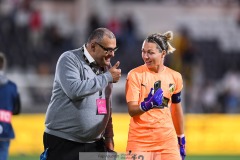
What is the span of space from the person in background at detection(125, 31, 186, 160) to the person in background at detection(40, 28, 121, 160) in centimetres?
29

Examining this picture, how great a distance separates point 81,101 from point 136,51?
14.3m

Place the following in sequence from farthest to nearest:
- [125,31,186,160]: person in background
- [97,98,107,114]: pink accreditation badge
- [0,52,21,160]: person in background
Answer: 1. [0,52,21,160]: person in background
2. [125,31,186,160]: person in background
3. [97,98,107,114]: pink accreditation badge

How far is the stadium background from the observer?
1652 centimetres

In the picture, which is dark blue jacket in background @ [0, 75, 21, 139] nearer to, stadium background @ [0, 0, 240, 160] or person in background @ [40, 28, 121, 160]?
person in background @ [40, 28, 121, 160]

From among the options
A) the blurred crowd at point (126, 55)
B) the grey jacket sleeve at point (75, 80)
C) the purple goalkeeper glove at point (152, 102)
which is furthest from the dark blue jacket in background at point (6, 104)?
the blurred crowd at point (126, 55)

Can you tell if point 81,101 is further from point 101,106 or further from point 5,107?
point 5,107

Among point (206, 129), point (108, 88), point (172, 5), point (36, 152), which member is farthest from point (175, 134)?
point (172, 5)

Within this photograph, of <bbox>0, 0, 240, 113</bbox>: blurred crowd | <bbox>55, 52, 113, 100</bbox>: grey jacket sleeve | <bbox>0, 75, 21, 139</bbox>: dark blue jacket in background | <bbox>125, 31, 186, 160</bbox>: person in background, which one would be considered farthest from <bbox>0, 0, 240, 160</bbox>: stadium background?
<bbox>55, 52, 113, 100</bbox>: grey jacket sleeve

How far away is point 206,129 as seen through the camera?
54.7 ft

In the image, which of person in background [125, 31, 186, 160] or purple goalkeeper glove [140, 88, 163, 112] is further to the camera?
person in background [125, 31, 186, 160]

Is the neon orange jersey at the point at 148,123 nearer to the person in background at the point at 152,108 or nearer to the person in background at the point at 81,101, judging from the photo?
the person in background at the point at 152,108

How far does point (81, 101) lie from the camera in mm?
7195

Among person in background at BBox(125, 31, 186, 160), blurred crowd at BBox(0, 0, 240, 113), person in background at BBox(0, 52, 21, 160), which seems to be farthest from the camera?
blurred crowd at BBox(0, 0, 240, 113)

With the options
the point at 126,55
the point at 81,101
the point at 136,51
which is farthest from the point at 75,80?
the point at 136,51
